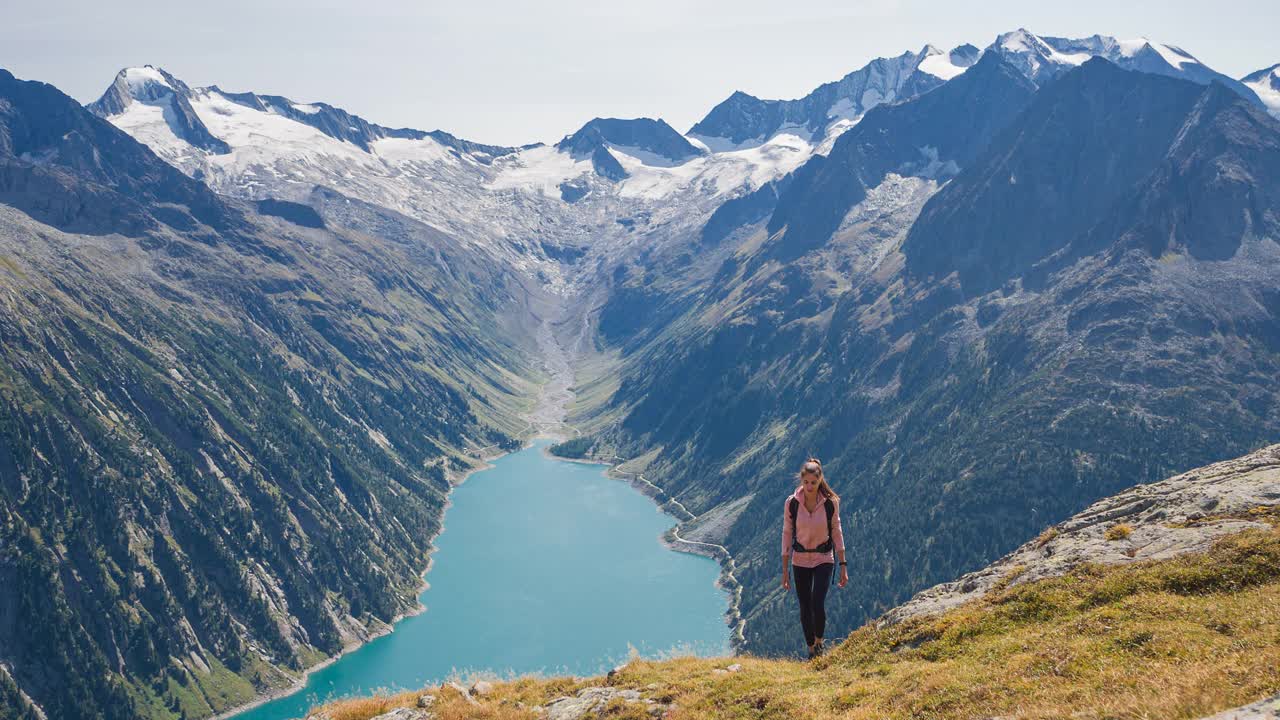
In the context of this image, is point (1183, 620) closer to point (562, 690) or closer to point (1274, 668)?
point (1274, 668)

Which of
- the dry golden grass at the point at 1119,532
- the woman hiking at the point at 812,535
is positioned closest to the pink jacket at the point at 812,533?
the woman hiking at the point at 812,535

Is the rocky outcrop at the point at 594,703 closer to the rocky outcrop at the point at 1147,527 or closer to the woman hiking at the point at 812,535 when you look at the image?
the woman hiking at the point at 812,535

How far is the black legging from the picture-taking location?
24422 millimetres

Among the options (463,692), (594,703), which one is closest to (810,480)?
(594,703)

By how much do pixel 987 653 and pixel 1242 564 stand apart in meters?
7.66

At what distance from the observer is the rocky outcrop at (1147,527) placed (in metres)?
26.0

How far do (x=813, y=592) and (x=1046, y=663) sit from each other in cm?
734

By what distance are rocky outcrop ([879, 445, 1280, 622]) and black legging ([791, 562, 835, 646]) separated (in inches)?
143

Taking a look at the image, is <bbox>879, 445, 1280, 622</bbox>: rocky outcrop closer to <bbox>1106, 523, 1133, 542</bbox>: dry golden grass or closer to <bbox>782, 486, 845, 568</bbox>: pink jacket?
<bbox>1106, 523, 1133, 542</bbox>: dry golden grass

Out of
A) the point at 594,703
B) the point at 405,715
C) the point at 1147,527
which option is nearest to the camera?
the point at 594,703

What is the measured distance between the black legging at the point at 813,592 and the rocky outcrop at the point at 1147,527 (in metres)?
3.64

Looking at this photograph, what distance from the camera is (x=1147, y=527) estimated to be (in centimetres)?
2816

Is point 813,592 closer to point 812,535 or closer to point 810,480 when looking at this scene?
point 812,535

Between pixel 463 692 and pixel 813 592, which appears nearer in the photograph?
pixel 813 592
